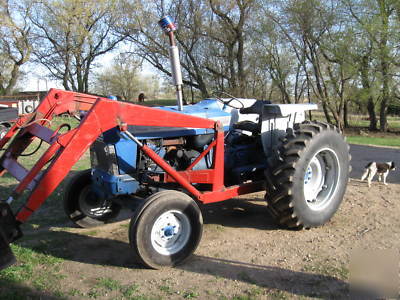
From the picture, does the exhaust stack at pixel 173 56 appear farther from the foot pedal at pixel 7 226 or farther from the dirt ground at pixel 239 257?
the foot pedal at pixel 7 226

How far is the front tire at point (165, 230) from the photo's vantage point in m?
3.43

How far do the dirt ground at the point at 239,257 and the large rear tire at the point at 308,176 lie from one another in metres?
0.24

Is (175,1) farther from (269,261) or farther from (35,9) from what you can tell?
(269,261)

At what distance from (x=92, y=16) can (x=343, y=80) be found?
16.8 metres

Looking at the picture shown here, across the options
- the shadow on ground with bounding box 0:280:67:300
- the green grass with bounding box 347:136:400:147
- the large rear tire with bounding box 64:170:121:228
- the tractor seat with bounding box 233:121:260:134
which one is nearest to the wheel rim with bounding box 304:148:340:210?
the tractor seat with bounding box 233:121:260:134

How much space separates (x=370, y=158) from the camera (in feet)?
31.5

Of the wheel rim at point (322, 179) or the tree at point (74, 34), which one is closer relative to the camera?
the wheel rim at point (322, 179)

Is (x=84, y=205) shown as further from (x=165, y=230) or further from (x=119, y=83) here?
(x=119, y=83)

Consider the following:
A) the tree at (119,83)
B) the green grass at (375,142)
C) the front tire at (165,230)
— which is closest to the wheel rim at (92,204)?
the front tire at (165,230)

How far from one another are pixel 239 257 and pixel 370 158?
697cm

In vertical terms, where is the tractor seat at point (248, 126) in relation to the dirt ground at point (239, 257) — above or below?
above

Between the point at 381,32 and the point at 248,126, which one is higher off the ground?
the point at 381,32

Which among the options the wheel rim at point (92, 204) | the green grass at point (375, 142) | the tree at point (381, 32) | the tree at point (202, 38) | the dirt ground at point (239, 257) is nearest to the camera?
the dirt ground at point (239, 257)

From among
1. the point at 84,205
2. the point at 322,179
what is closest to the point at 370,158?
the point at 322,179
